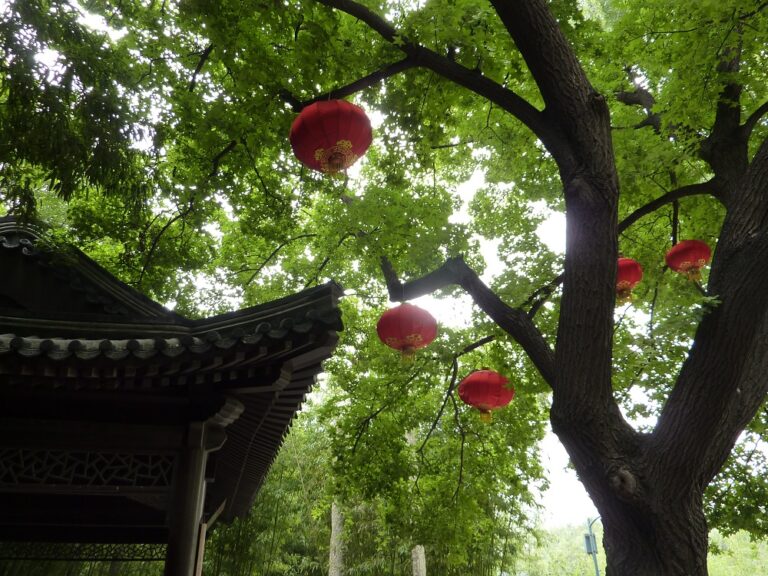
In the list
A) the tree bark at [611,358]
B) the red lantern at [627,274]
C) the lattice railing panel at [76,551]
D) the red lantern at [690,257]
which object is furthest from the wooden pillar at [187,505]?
the red lantern at [690,257]

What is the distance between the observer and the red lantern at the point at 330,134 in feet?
11.8

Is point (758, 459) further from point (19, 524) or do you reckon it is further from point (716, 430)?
point (19, 524)

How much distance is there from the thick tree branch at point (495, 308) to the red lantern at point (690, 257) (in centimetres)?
152

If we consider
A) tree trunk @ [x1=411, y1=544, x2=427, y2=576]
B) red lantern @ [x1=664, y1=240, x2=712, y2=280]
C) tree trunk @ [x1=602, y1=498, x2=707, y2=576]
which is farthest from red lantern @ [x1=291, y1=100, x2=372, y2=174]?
tree trunk @ [x1=411, y1=544, x2=427, y2=576]

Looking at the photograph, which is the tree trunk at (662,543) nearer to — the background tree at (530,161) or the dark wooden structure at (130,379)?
the background tree at (530,161)

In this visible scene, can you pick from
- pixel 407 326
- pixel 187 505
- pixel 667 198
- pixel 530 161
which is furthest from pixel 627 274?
pixel 187 505

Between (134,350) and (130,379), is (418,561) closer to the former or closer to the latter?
(130,379)

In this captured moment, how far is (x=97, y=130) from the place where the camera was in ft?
16.0

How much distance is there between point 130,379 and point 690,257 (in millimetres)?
4694

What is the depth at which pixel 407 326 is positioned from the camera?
4.72 m

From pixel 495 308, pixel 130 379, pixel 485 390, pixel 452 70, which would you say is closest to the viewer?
pixel 130 379

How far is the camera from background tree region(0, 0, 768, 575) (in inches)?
133

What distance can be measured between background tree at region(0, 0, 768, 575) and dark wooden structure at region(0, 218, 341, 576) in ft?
4.05

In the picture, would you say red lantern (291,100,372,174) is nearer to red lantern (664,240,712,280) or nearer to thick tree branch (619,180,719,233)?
thick tree branch (619,180,719,233)
